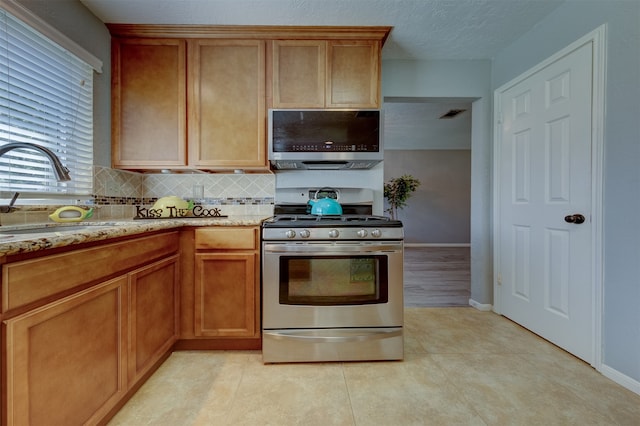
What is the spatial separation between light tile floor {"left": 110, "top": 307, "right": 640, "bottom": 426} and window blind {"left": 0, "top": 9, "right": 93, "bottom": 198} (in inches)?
49.5

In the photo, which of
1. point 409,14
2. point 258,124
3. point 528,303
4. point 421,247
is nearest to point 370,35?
point 409,14

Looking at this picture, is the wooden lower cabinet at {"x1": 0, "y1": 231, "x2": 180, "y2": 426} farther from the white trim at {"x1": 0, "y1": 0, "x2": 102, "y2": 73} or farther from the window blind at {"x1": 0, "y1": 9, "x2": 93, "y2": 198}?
the white trim at {"x1": 0, "y1": 0, "x2": 102, "y2": 73}

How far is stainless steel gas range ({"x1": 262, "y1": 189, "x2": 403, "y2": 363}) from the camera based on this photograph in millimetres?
1765

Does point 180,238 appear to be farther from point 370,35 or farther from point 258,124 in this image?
point 370,35

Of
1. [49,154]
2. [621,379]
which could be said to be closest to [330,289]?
[49,154]

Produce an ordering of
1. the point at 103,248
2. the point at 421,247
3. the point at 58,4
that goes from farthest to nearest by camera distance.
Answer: the point at 421,247
the point at 58,4
the point at 103,248

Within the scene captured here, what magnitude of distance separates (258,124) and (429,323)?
2082 mm

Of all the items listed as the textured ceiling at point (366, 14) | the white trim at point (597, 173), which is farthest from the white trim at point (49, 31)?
the white trim at point (597, 173)

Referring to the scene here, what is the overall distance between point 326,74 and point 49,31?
5.41 feet

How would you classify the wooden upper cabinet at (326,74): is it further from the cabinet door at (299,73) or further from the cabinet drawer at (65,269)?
the cabinet drawer at (65,269)

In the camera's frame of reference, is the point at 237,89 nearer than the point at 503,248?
Yes

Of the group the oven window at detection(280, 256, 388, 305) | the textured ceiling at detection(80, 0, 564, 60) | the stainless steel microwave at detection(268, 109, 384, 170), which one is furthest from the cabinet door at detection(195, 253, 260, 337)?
the textured ceiling at detection(80, 0, 564, 60)

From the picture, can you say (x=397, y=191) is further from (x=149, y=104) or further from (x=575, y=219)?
(x=149, y=104)

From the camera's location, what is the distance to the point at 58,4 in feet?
5.58
